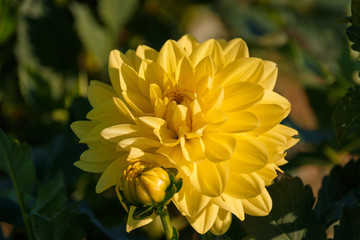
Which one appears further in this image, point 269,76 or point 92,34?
point 92,34

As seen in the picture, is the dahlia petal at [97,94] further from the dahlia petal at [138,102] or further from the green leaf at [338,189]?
the green leaf at [338,189]

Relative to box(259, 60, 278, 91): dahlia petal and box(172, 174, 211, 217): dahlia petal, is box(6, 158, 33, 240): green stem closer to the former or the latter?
box(172, 174, 211, 217): dahlia petal

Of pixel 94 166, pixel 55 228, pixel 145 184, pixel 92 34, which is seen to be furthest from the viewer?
pixel 92 34

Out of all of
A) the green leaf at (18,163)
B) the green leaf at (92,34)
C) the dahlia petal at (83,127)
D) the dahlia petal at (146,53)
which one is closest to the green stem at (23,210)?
the green leaf at (18,163)

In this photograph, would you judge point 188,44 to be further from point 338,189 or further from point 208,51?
point 338,189

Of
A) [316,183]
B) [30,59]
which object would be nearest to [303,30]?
[316,183]

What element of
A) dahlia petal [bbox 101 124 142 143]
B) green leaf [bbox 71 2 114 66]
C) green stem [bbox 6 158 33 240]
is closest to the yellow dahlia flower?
dahlia petal [bbox 101 124 142 143]

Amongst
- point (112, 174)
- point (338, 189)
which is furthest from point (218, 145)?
point (338, 189)
